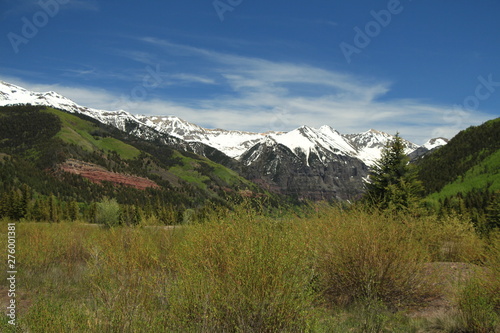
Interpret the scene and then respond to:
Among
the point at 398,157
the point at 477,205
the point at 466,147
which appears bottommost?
the point at 477,205

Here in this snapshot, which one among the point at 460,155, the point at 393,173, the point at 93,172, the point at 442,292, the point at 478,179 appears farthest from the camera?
the point at 93,172

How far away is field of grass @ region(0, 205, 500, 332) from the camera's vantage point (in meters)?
5.32

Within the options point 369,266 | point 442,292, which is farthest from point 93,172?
point 442,292

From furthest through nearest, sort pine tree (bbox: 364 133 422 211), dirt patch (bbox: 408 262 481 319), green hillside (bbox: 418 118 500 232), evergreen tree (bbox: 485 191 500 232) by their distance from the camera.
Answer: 1. green hillside (bbox: 418 118 500 232)
2. evergreen tree (bbox: 485 191 500 232)
3. pine tree (bbox: 364 133 422 211)
4. dirt patch (bbox: 408 262 481 319)

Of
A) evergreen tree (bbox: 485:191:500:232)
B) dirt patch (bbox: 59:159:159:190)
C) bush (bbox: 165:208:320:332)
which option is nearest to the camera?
bush (bbox: 165:208:320:332)

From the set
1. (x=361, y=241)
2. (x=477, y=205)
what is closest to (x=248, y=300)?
(x=361, y=241)

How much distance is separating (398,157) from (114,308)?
97.5 ft

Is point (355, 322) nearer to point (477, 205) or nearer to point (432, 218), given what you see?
point (432, 218)

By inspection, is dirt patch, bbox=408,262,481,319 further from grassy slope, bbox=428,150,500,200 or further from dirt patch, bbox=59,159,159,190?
dirt patch, bbox=59,159,159,190

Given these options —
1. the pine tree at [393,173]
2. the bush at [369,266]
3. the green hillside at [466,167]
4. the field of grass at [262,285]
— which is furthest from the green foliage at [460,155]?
Answer: the field of grass at [262,285]

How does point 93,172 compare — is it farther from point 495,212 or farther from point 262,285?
point 262,285

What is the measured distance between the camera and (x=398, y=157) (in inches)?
1157

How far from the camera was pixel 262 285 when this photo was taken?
5.38m

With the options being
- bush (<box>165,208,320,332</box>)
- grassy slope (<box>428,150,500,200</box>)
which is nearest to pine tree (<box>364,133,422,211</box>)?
bush (<box>165,208,320,332</box>)
